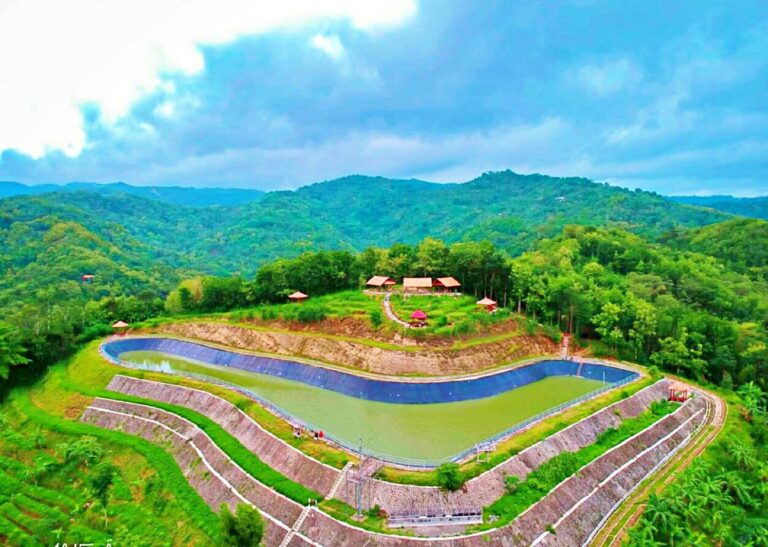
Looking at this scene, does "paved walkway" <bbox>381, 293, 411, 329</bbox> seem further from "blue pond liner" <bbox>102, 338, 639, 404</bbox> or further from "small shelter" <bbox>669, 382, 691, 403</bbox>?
"small shelter" <bbox>669, 382, 691, 403</bbox>

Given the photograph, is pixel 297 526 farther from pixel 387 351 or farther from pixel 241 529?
pixel 387 351

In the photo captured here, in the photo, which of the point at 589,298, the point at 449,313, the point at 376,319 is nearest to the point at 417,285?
the point at 449,313

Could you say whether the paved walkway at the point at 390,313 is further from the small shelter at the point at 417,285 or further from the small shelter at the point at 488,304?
the small shelter at the point at 488,304

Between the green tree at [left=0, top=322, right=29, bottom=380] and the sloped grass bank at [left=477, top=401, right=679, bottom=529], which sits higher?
the sloped grass bank at [left=477, top=401, right=679, bottom=529]

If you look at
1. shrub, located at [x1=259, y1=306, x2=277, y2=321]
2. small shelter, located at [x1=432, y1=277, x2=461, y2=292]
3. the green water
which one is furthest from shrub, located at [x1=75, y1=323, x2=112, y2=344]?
small shelter, located at [x1=432, y1=277, x2=461, y2=292]

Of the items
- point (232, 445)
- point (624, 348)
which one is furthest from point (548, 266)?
point (232, 445)

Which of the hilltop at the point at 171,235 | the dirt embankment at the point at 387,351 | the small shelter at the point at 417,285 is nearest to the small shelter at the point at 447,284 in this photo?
the small shelter at the point at 417,285

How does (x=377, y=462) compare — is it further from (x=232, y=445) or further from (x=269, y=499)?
(x=232, y=445)
